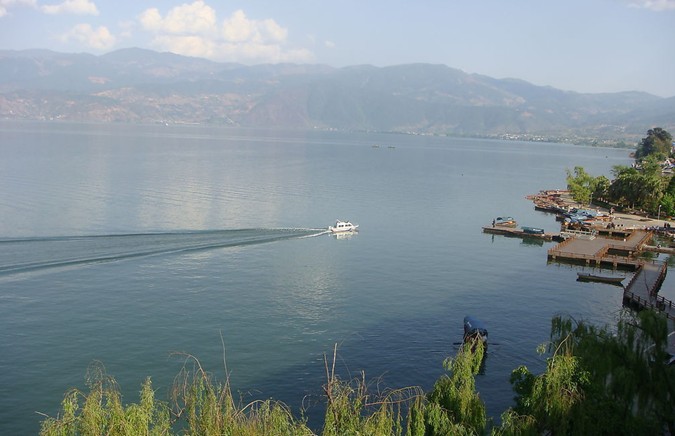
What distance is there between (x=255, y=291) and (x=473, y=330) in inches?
668

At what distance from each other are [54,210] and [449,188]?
73.0m

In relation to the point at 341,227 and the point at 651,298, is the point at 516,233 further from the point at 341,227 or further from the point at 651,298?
the point at 651,298

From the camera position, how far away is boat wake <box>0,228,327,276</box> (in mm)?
48562

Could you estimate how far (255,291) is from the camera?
4512 cm

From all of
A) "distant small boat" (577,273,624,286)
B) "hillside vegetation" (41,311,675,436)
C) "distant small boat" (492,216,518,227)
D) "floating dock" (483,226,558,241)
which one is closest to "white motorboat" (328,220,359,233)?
"floating dock" (483,226,558,241)

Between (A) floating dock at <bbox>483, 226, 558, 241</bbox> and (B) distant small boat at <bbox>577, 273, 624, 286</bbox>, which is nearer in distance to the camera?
(B) distant small boat at <bbox>577, 273, 624, 286</bbox>

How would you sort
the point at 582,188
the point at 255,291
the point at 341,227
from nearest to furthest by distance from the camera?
the point at 255,291
the point at 341,227
the point at 582,188

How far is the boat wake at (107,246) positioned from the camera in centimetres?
4856

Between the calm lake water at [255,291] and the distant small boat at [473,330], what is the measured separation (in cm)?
121

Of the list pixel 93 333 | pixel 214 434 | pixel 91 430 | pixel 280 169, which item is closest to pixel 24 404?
pixel 93 333

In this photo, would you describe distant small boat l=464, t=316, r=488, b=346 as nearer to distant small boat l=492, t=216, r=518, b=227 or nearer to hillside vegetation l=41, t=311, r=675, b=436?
hillside vegetation l=41, t=311, r=675, b=436

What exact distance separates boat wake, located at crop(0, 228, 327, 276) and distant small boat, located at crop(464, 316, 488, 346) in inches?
1107

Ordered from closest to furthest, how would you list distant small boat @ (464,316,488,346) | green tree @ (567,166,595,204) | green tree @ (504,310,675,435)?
1. green tree @ (504,310,675,435)
2. distant small boat @ (464,316,488,346)
3. green tree @ (567,166,595,204)

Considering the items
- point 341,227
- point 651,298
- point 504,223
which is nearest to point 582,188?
point 504,223
